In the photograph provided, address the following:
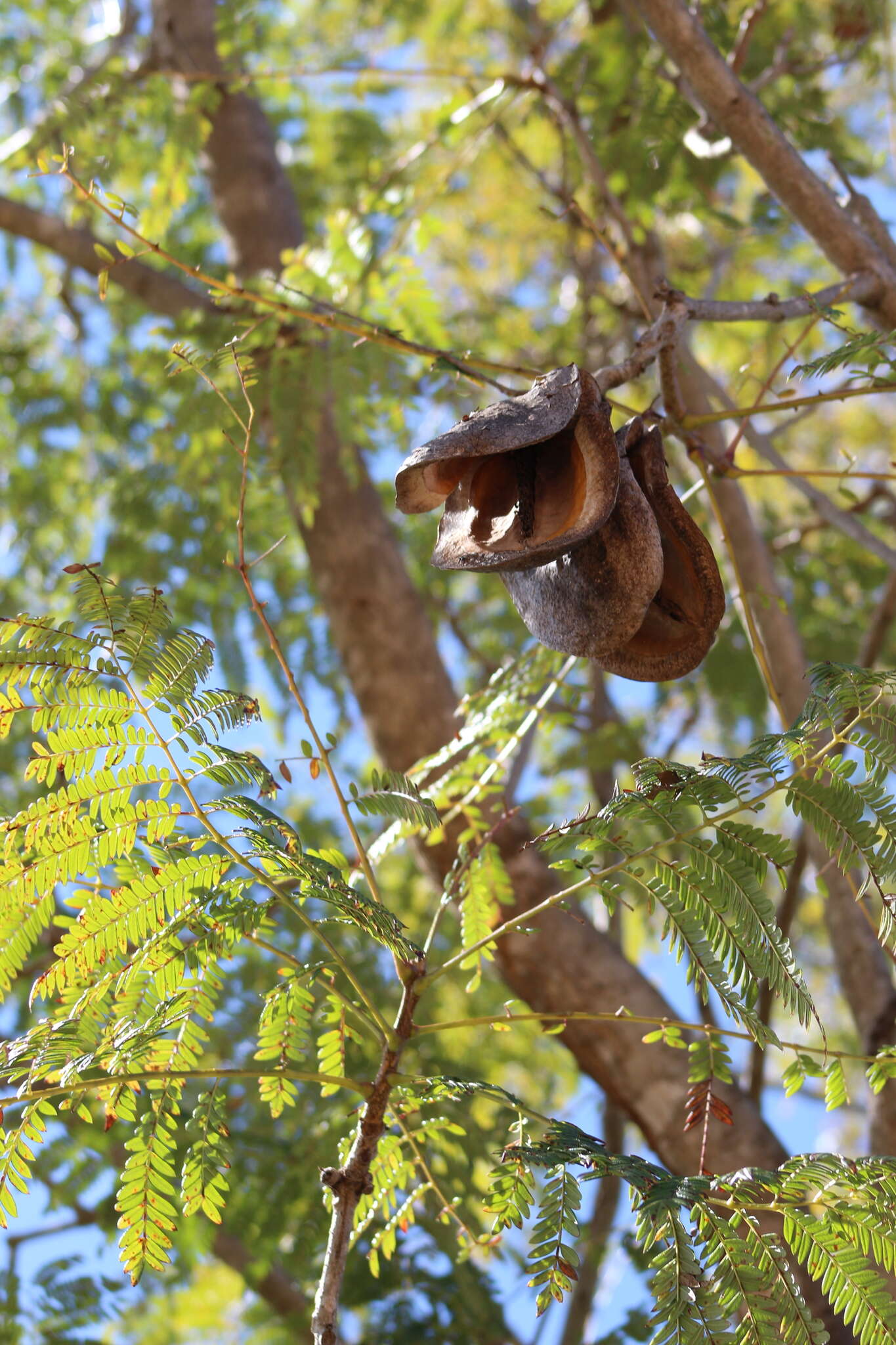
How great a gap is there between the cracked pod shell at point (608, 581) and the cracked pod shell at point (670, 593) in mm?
88

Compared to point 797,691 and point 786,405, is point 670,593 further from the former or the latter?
point 797,691

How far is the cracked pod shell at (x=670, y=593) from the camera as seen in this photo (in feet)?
6.04

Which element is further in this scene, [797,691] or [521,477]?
[797,691]

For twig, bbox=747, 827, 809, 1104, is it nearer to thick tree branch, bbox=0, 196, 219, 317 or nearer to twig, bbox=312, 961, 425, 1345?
twig, bbox=312, 961, 425, 1345

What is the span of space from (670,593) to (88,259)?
416cm

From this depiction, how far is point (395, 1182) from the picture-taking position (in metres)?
1.96

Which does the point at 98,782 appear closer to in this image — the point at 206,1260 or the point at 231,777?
the point at 231,777

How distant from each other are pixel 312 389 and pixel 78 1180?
2594 mm

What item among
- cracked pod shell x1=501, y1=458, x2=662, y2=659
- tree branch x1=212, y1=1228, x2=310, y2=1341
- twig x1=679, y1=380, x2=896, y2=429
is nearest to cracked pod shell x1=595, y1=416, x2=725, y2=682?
cracked pod shell x1=501, y1=458, x2=662, y2=659

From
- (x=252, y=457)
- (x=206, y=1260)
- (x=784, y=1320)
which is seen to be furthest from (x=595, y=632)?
(x=206, y=1260)

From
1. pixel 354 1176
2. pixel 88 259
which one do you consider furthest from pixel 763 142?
pixel 88 259

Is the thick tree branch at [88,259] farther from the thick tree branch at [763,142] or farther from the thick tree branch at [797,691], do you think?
the thick tree branch at [763,142]

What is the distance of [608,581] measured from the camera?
1.72m

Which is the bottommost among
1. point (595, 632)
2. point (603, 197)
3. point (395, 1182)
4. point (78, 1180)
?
point (395, 1182)
